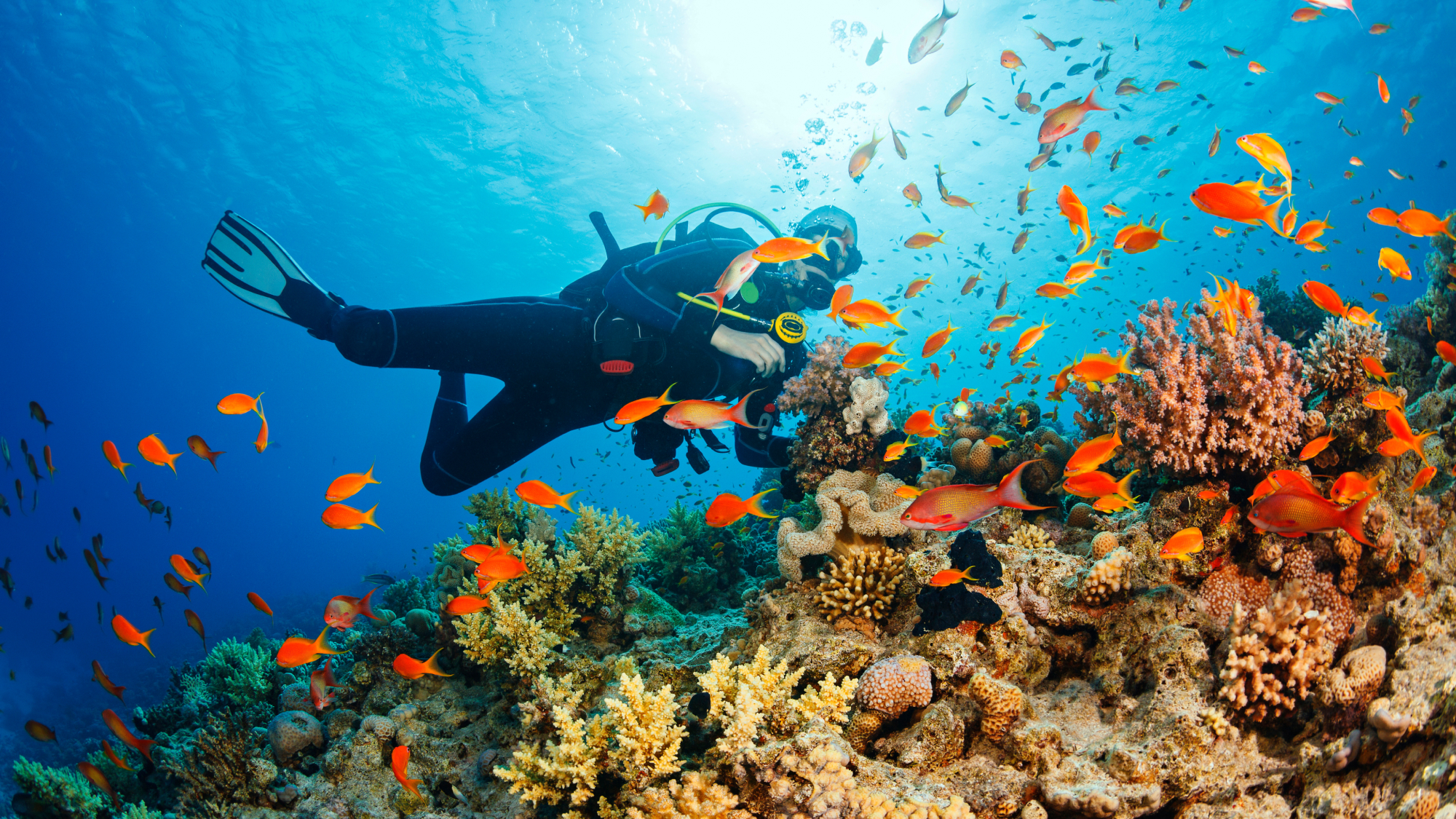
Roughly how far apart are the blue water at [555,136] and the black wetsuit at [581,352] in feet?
9.04

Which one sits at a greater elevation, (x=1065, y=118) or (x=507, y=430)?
(x=1065, y=118)

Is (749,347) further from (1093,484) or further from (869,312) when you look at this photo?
(1093,484)

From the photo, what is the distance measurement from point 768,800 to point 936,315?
4524cm

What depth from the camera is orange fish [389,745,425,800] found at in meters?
3.33

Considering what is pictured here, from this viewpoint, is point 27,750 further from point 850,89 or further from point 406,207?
point 850,89

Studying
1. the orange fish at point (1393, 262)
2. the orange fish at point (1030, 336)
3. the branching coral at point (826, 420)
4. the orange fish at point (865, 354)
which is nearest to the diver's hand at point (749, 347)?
the branching coral at point (826, 420)

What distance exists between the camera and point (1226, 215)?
298 cm

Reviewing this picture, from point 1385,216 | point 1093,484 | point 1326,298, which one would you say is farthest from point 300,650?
point 1385,216

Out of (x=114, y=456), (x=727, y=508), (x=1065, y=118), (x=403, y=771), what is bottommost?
(x=403, y=771)

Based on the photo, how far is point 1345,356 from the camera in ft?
11.6

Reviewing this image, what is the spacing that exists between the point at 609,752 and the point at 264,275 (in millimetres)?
5921

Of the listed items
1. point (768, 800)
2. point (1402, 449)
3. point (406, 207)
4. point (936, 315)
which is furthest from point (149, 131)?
point (936, 315)

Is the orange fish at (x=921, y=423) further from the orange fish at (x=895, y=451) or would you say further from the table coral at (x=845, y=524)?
the table coral at (x=845, y=524)

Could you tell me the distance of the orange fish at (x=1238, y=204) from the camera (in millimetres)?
2920
